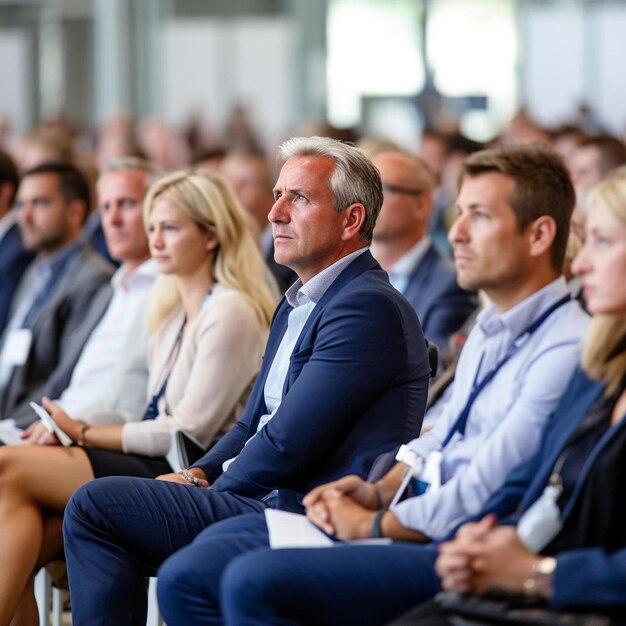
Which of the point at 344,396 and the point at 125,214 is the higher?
the point at 125,214

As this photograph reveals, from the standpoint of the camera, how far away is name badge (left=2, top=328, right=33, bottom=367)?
4.84 metres

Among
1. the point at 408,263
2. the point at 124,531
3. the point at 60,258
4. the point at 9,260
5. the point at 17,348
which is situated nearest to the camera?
the point at 124,531

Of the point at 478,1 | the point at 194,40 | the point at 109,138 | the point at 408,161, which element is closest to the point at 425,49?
the point at 478,1

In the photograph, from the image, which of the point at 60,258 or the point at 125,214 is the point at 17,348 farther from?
the point at 125,214

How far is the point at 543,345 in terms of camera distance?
98.6 inches

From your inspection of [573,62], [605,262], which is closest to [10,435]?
[605,262]

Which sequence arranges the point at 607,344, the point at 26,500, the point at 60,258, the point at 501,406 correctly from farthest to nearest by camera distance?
A: the point at 60,258
the point at 26,500
the point at 501,406
the point at 607,344

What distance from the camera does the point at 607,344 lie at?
2.30 meters

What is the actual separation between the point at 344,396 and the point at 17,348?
2.38m

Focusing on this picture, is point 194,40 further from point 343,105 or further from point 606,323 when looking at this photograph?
point 606,323

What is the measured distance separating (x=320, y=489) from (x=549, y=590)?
613 millimetres

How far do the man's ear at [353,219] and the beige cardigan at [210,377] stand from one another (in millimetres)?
755

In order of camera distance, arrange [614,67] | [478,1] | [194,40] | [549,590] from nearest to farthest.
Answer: [549,590], [614,67], [194,40], [478,1]

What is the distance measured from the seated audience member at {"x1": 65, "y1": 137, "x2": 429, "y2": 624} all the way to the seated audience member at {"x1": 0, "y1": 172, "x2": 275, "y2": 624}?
41 cm
